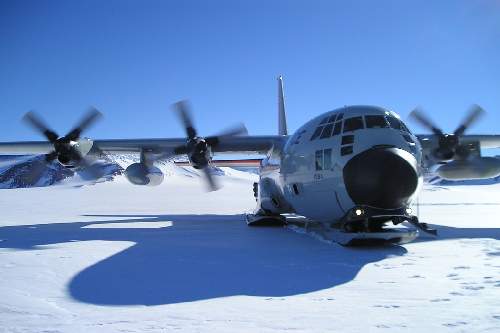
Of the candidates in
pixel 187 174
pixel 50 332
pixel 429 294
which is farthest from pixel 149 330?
pixel 187 174

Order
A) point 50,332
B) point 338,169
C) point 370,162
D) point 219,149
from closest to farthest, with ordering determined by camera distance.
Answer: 1. point 50,332
2. point 370,162
3. point 338,169
4. point 219,149

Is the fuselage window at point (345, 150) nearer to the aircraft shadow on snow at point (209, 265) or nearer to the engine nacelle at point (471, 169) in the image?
the aircraft shadow on snow at point (209, 265)

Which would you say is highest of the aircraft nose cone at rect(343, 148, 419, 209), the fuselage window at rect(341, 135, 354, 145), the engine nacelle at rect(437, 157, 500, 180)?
the fuselage window at rect(341, 135, 354, 145)

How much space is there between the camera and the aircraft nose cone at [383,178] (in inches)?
357

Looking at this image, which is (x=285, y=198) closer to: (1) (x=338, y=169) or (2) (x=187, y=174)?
(1) (x=338, y=169)

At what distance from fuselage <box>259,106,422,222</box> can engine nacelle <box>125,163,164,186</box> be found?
6.20m

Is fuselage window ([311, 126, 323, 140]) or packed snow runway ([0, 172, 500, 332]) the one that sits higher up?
fuselage window ([311, 126, 323, 140])

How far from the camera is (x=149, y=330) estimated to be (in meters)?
4.36

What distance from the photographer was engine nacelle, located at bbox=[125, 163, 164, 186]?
16.7 m

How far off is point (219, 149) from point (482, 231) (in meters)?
10.4

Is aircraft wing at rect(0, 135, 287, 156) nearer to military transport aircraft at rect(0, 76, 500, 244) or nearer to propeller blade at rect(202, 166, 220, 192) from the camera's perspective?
military transport aircraft at rect(0, 76, 500, 244)

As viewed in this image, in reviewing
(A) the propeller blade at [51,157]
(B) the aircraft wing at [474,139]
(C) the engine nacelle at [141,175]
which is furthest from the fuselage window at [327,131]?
(A) the propeller blade at [51,157]

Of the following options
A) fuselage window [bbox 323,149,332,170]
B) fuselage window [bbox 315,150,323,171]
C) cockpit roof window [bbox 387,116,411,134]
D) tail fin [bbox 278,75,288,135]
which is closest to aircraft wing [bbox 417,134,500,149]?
cockpit roof window [bbox 387,116,411,134]

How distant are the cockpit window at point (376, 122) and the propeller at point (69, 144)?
10.9 meters
